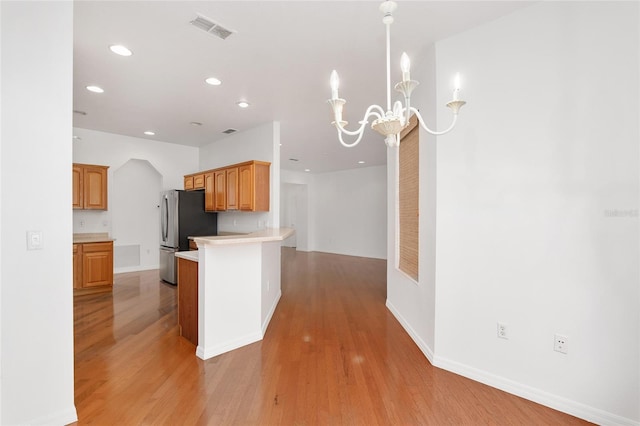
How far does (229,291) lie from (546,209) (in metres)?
2.65

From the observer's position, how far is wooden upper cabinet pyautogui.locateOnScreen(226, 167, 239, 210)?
4961mm

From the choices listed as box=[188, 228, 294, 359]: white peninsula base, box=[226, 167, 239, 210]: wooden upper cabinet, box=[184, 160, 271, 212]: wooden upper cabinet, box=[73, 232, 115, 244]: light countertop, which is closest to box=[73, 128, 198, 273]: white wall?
box=[73, 232, 115, 244]: light countertop

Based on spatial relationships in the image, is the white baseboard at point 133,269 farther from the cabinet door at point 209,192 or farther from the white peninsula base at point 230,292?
the white peninsula base at point 230,292

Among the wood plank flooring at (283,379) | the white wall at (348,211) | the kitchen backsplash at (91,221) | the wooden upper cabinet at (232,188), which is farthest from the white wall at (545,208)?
the white wall at (348,211)

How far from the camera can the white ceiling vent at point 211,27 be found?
223 cm

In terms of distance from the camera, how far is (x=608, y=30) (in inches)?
74.3

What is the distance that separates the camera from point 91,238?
5.07 m

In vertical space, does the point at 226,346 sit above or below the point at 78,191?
below

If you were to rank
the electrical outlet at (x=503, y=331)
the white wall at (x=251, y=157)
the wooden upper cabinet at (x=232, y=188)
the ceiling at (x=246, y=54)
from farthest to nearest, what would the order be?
the wooden upper cabinet at (x=232, y=188), the white wall at (x=251, y=157), the electrical outlet at (x=503, y=331), the ceiling at (x=246, y=54)

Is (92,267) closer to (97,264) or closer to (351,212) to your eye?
(97,264)

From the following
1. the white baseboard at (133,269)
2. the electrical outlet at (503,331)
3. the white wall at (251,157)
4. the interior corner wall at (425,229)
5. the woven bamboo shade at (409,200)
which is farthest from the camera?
the white baseboard at (133,269)
